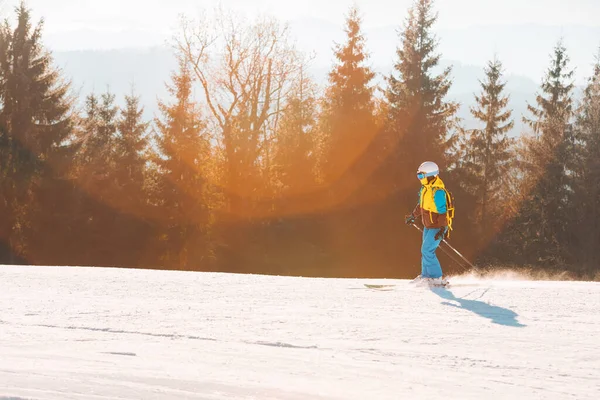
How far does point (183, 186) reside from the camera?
117 feet

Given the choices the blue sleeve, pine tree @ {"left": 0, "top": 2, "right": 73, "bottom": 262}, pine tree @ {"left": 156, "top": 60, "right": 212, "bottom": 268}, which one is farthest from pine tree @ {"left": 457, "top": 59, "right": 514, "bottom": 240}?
the blue sleeve

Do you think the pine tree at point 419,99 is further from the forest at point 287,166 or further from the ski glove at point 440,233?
the ski glove at point 440,233

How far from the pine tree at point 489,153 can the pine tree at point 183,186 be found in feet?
44.3

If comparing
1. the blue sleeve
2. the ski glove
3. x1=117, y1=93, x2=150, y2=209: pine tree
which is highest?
x1=117, y1=93, x2=150, y2=209: pine tree

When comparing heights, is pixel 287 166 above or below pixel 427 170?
above

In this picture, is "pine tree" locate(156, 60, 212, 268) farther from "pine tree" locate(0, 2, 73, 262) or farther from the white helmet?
the white helmet

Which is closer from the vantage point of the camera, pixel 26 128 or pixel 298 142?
pixel 26 128

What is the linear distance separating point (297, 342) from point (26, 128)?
29917mm

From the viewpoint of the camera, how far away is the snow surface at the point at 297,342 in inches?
159

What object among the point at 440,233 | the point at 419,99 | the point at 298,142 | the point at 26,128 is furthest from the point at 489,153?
the point at 440,233

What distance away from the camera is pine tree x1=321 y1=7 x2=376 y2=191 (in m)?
35.2

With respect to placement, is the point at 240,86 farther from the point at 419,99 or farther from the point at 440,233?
the point at 440,233

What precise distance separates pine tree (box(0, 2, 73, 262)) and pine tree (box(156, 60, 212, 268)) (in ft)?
16.8

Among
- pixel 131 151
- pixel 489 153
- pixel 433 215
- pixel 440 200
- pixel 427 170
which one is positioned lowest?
pixel 433 215
